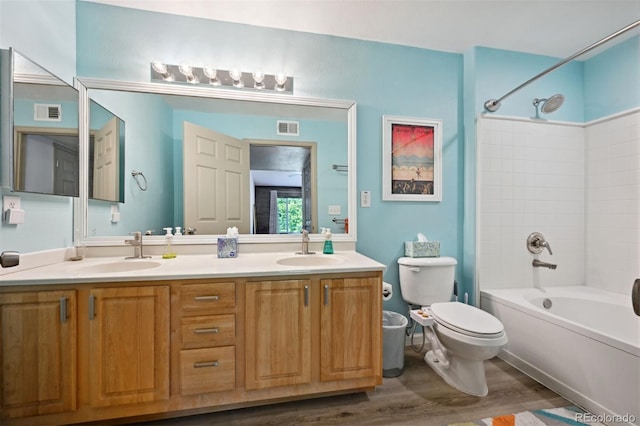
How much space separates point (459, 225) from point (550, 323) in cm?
90

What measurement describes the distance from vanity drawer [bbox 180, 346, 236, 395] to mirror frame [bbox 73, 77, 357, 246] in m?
0.76

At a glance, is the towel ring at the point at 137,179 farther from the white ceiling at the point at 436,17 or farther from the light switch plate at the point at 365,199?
the light switch plate at the point at 365,199

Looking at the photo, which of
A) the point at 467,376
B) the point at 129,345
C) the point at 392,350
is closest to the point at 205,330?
the point at 129,345

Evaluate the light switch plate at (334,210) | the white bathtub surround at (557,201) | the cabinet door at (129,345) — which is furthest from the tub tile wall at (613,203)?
the cabinet door at (129,345)

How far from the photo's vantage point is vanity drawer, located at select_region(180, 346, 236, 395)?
4.29ft

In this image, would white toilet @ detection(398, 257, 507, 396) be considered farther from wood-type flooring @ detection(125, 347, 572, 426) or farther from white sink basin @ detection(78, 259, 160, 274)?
white sink basin @ detection(78, 259, 160, 274)

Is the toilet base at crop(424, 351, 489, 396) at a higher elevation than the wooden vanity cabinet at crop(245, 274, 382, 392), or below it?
below

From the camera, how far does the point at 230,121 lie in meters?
1.90

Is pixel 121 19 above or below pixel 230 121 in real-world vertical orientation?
above

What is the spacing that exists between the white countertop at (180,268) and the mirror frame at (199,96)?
0.12m

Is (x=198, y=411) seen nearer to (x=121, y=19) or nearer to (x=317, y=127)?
(x=317, y=127)

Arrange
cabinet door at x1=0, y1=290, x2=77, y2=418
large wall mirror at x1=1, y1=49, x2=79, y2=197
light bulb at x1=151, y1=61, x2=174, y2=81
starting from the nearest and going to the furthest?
cabinet door at x1=0, y1=290, x2=77, y2=418 < large wall mirror at x1=1, y1=49, x2=79, y2=197 < light bulb at x1=151, y1=61, x2=174, y2=81

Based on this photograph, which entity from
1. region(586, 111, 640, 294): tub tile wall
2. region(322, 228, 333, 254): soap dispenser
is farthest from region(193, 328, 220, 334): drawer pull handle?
region(586, 111, 640, 294): tub tile wall

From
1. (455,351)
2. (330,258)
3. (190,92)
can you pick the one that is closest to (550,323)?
(455,351)
